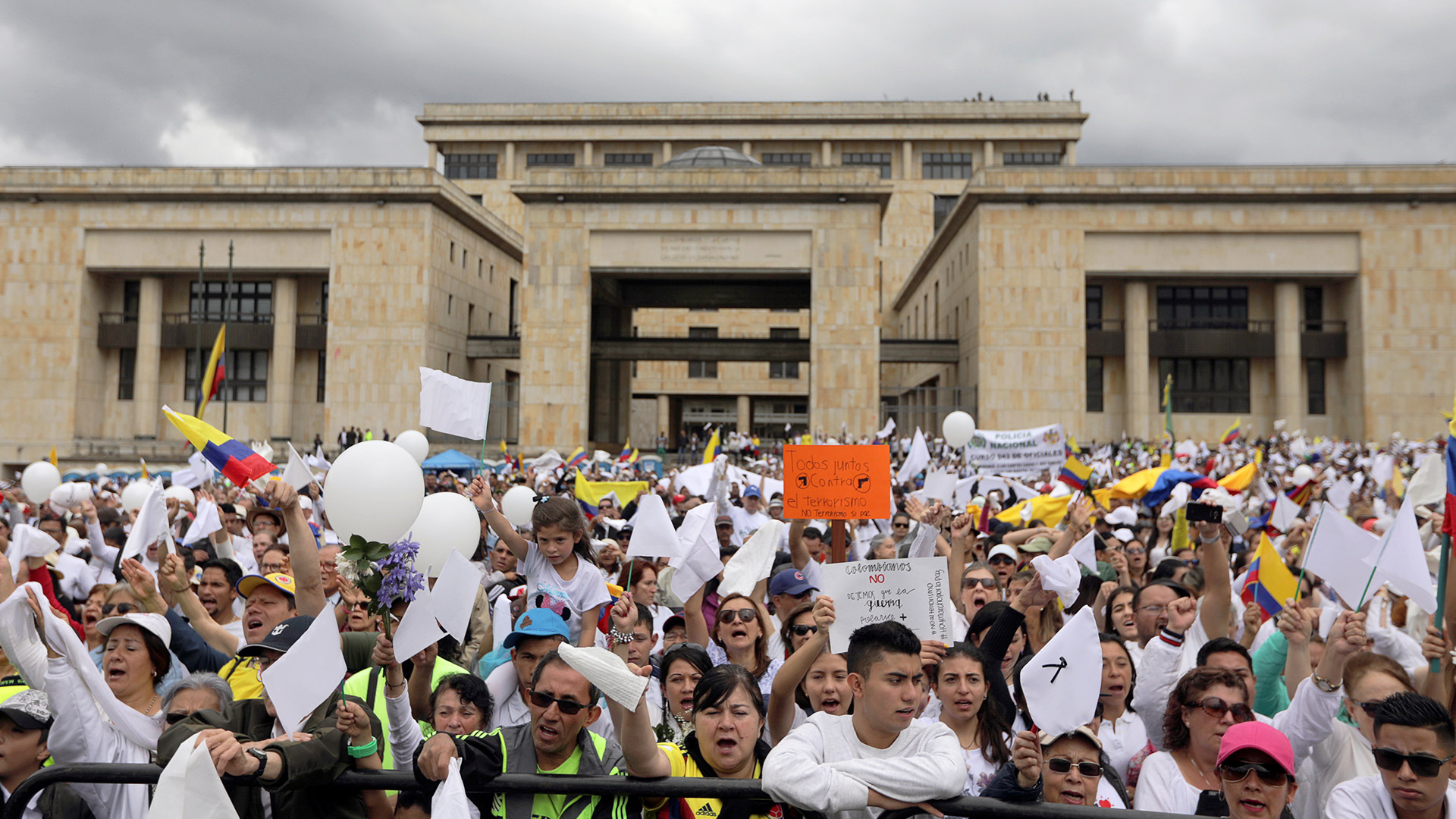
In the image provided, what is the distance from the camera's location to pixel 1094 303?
44.6 m

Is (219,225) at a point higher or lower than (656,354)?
higher

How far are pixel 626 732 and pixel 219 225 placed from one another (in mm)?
48657

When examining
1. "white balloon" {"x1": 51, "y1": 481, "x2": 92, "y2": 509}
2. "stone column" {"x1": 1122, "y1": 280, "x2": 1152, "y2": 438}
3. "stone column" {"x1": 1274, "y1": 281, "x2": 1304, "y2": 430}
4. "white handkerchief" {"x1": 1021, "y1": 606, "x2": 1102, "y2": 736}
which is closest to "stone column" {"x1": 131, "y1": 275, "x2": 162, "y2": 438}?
"white balloon" {"x1": 51, "y1": 481, "x2": 92, "y2": 509}

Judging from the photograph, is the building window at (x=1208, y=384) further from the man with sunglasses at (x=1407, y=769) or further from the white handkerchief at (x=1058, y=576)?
the man with sunglasses at (x=1407, y=769)

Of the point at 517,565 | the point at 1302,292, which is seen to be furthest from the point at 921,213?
the point at 517,565

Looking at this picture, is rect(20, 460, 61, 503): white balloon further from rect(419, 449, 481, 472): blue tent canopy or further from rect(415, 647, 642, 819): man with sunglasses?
rect(415, 647, 642, 819): man with sunglasses

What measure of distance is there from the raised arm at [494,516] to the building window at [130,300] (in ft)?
163

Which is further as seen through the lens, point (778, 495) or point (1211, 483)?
point (778, 495)

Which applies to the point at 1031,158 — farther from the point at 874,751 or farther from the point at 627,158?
the point at 874,751

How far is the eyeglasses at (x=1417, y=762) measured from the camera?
11.8ft

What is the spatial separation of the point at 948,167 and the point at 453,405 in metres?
73.1

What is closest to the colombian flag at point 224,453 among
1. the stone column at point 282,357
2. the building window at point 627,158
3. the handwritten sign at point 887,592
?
the handwritten sign at point 887,592

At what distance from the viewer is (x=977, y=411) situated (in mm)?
41188

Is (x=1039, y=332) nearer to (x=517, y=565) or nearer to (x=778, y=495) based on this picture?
(x=778, y=495)
